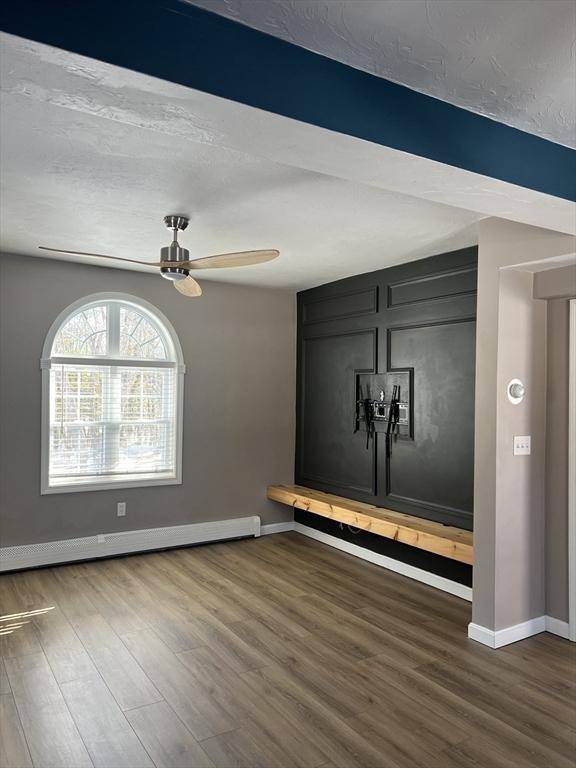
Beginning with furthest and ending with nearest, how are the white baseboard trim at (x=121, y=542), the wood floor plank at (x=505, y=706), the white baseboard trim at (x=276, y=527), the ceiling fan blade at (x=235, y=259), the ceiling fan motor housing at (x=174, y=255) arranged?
the white baseboard trim at (x=276, y=527), the white baseboard trim at (x=121, y=542), the ceiling fan motor housing at (x=174, y=255), the ceiling fan blade at (x=235, y=259), the wood floor plank at (x=505, y=706)

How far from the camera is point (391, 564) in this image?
4.82 meters

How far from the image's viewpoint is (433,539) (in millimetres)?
3979

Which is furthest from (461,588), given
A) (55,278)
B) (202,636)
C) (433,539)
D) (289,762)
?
(55,278)

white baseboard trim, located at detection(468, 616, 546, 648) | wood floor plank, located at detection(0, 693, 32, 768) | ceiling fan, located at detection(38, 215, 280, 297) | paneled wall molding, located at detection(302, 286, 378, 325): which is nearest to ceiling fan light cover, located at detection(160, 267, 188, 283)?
ceiling fan, located at detection(38, 215, 280, 297)

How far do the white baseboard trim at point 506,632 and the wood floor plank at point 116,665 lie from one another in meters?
1.88

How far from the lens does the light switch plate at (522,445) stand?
3459 mm

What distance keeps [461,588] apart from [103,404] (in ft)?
11.0

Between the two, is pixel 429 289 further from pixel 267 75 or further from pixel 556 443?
pixel 267 75

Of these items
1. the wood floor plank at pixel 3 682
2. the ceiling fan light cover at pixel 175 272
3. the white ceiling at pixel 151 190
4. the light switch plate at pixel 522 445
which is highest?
the white ceiling at pixel 151 190

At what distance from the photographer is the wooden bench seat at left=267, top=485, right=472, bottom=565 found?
3870mm

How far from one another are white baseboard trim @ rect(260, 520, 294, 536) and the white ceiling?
2662mm

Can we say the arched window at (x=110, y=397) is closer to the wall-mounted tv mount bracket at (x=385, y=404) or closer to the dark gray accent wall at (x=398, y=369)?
the dark gray accent wall at (x=398, y=369)

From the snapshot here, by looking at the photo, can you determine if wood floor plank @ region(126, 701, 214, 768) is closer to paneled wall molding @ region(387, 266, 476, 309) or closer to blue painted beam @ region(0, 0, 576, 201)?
blue painted beam @ region(0, 0, 576, 201)

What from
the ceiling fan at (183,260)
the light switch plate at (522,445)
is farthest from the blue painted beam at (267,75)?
the light switch plate at (522,445)
